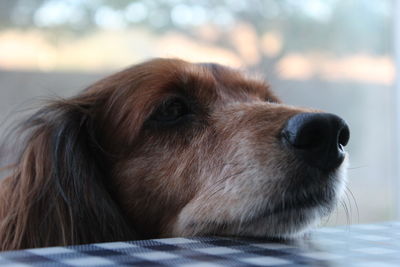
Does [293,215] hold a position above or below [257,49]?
below

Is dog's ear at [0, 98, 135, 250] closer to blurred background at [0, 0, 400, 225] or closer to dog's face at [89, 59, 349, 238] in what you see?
dog's face at [89, 59, 349, 238]

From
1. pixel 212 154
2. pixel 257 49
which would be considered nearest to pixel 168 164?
pixel 212 154

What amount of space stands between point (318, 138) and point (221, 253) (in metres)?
0.57

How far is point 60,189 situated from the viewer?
4.45ft

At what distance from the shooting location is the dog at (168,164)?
4.15 feet

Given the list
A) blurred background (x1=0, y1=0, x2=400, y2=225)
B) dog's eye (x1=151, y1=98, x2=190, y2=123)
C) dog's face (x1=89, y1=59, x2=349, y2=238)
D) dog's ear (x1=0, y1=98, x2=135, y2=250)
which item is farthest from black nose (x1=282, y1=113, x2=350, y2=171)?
blurred background (x1=0, y1=0, x2=400, y2=225)

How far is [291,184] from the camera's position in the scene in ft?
4.14

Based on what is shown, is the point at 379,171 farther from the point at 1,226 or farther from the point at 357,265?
the point at 357,265

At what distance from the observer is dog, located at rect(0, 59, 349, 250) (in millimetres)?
1265

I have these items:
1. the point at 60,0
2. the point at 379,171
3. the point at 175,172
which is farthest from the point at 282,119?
the point at 379,171

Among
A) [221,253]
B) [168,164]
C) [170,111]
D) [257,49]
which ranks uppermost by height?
[257,49]

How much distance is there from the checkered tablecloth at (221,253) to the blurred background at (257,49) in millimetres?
1870

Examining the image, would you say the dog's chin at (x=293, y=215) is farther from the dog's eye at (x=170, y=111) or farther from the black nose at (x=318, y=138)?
the dog's eye at (x=170, y=111)

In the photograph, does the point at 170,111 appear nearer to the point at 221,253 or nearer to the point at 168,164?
the point at 168,164
